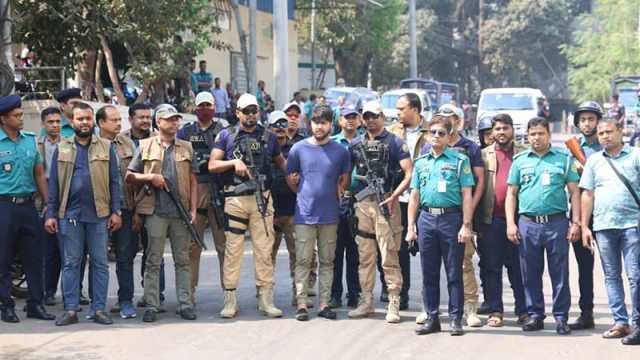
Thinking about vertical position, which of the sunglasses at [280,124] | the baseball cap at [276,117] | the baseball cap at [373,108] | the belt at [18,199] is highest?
the baseball cap at [373,108]

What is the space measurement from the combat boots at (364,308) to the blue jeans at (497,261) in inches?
41.6

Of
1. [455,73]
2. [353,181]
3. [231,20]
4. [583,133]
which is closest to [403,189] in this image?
[353,181]

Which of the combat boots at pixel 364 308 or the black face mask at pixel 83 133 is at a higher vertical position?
the black face mask at pixel 83 133

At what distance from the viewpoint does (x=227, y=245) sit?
400 inches

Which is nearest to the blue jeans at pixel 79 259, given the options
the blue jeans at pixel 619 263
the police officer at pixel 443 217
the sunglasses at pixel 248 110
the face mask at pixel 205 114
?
the face mask at pixel 205 114

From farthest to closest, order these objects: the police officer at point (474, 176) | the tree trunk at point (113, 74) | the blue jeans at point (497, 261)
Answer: the tree trunk at point (113, 74) < the blue jeans at point (497, 261) < the police officer at point (474, 176)

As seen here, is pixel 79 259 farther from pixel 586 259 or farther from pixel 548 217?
pixel 586 259

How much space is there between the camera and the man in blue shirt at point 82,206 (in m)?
9.80

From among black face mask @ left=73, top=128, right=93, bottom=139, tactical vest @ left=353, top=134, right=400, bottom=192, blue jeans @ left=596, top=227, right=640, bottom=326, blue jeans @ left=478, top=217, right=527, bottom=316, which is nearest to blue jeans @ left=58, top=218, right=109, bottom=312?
black face mask @ left=73, top=128, right=93, bottom=139

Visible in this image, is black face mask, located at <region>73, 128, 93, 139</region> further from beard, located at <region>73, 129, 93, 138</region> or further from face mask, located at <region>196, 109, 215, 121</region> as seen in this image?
face mask, located at <region>196, 109, 215, 121</region>

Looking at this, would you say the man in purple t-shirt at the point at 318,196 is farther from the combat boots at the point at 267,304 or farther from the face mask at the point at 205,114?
the face mask at the point at 205,114

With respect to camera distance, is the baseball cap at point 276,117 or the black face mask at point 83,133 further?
the baseball cap at point 276,117

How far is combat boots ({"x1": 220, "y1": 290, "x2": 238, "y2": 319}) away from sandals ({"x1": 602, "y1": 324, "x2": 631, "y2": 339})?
330 centimetres

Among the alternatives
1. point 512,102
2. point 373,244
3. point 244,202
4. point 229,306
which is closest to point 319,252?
point 373,244
